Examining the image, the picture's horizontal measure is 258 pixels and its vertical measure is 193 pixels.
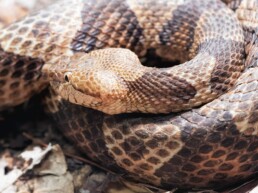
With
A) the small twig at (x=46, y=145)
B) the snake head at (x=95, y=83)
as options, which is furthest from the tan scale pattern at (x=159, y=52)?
the small twig at (x=46, y=145)

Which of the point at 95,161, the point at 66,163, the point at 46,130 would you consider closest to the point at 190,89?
the point at 95,161

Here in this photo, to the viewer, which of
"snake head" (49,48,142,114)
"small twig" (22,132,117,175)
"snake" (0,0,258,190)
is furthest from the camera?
"small twig" (22,132,117,175)

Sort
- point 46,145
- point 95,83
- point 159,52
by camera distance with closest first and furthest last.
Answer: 1. point 95,83
2. point 46,145
3. point 159,52

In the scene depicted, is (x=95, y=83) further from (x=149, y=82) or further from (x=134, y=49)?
(x=134, y=49)

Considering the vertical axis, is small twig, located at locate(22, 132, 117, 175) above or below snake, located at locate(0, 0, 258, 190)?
below

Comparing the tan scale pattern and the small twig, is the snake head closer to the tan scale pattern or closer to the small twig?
the tan scale pattern

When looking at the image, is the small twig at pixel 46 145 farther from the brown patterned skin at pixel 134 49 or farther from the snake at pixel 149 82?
the brown patterned skin at pixel 134 49

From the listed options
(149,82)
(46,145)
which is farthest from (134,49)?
(46,145)

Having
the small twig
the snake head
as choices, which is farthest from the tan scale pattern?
the small twig
